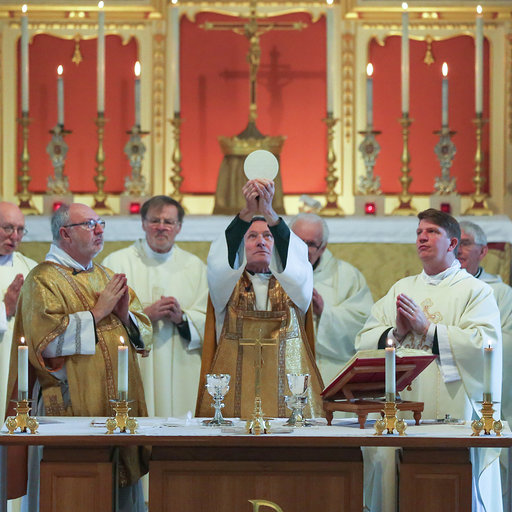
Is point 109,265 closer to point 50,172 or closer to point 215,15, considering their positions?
point 50,172

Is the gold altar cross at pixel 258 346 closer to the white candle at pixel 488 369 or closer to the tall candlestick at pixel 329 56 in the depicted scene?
the white candle at pixel 488 369

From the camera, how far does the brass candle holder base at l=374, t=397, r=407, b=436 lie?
5117mm

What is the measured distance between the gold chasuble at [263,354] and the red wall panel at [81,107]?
119 inches

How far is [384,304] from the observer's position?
6.69m

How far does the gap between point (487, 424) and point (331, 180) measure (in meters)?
3.52

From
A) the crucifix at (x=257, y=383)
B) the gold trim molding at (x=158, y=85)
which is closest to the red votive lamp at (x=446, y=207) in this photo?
the gold trim molding at (x=158, y=85)

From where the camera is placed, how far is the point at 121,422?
518cm

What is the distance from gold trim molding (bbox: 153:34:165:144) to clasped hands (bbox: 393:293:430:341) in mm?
3303

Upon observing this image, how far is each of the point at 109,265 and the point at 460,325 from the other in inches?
87.7

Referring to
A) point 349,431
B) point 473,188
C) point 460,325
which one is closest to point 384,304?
point 460,325

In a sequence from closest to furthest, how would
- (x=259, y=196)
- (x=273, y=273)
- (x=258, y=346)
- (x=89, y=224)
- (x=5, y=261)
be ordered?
(x=258, y=346) → (x=259, y=196) → (x=273, y=273) → (x=89, y=224) → (x=5, y=261)

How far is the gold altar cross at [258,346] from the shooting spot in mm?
5559

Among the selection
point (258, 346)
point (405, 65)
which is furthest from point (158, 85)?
point (258, 346)

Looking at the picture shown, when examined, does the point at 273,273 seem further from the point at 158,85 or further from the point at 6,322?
the point at 158,85
